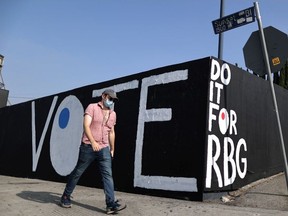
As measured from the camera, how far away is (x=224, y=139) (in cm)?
600

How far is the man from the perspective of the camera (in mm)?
4887

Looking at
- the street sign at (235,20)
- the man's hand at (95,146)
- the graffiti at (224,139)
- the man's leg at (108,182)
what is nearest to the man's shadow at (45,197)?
the man's leg at (108,182)

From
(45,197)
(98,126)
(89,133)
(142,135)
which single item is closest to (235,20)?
(142,135)

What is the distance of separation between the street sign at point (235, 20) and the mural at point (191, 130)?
2.01 ft

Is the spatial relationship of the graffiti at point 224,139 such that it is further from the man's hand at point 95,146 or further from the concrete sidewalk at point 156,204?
the man's hand at point 95,146

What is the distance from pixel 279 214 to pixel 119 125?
12.4ft

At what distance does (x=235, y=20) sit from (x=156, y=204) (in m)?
3.18

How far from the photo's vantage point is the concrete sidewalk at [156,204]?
16.0ft

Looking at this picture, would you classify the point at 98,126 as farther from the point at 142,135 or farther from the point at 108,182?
the point at 142,135

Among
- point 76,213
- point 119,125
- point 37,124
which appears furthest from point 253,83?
point 37,124

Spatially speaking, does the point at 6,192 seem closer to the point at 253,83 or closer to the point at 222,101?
the point at 222,101

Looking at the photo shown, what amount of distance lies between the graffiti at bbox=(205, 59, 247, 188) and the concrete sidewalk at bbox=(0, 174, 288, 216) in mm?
359

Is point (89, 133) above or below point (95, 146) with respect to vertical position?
above

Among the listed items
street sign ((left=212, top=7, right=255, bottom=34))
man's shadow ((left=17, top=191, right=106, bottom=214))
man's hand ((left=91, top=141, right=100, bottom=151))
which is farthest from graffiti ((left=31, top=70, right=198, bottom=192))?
man's hand ((left=91, top=141, right=100, bottom=151))
